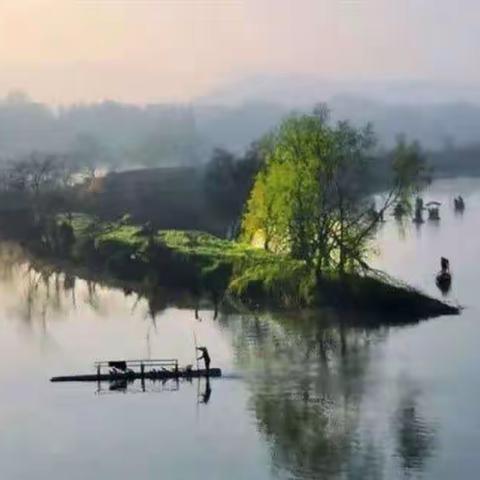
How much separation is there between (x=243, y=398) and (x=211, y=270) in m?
7.87

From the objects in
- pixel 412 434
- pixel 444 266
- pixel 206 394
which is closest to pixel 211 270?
pixel 444 266

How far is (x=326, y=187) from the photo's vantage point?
72.2 ft

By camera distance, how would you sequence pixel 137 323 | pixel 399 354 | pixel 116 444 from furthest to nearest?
pixel 137 323
pixel 399 354
pixel 116 444

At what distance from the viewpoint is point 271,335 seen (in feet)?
62.8

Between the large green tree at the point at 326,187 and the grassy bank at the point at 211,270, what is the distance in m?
0.46

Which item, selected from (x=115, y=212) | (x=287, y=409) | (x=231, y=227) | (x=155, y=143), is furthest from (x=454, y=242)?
(x=287, y=409)

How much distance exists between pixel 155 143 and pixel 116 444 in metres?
22.7

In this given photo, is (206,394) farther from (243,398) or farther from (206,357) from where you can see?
(206,357)

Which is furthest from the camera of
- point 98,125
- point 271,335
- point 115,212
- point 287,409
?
point 98,125

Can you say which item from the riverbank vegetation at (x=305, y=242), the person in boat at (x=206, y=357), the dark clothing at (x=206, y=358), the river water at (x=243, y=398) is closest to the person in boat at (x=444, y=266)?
the river water at (x=243, y=398)

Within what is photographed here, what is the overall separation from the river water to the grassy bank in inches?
23.5

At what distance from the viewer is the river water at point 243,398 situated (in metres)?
12.9

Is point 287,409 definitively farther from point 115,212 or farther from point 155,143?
point 155,143

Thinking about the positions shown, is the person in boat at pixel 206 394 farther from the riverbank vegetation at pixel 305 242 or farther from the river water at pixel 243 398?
the riverbank vegetation at pixel 305 242
